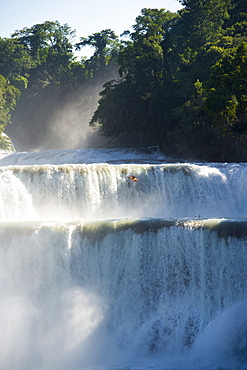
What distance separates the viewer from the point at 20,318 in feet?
45.6

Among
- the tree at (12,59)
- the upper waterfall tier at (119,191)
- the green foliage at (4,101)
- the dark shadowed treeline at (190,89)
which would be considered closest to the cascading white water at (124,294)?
the upper waterfall tier at (119,191)

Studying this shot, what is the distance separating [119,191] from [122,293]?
25.7 feet

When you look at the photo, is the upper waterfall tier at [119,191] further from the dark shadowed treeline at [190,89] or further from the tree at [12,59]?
the tree at [12,59]

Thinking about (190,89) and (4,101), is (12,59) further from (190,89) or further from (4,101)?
(190,89)

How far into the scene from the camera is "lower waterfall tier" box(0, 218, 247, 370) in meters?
13.2

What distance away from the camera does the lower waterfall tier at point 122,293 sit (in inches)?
520

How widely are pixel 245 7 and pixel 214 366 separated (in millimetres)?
36792

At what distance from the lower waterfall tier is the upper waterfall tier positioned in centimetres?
539

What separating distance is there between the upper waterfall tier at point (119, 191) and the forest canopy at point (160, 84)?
251 inches

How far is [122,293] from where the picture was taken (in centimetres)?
1400

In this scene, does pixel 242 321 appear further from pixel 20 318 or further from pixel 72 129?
pixel 72 129

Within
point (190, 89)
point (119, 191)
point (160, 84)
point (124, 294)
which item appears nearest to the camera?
point (124, 294)

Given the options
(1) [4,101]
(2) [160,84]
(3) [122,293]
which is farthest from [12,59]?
(3) [122,293]

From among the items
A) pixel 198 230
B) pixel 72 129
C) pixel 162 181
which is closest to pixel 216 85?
pixel 162 181
